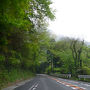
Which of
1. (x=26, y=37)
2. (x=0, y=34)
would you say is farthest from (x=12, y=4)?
(x=26, y=37)

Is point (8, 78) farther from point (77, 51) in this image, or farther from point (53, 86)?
point (77, 51)

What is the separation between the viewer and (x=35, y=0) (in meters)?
13.5

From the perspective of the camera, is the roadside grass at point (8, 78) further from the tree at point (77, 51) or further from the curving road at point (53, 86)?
the tree at point (77, 51)

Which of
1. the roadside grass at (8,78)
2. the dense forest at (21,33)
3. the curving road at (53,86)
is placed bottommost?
the curving road at (53,86)

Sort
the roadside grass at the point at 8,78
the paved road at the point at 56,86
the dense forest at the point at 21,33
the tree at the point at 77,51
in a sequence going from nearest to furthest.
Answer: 1. the dense forest at the point at 21,33
2. the paved road at the point at 56,86
3. the roadside grass at the point at 8,78
4. the tree at the point at 77,51

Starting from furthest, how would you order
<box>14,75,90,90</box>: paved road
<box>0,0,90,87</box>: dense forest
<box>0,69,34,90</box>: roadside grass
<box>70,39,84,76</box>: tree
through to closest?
<box>70,39,84,76</box>: tree
<box>0,69,34,90</box>: roadside grass
<box>14,75,90,90</box>: paved road
<box>0,0,90,87</box>: dense forest

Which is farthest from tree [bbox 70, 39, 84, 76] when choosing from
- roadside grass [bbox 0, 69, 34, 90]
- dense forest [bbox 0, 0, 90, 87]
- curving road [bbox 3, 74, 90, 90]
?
roadside grass [bbox 0, 69, 34, 90]

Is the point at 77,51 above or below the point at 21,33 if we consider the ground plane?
above

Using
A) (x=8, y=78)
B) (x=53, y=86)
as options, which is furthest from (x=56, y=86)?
(x=8, y=78)

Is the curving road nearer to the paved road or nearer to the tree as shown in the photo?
the paved road

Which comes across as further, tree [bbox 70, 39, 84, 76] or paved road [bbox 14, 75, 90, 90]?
tree [bbox 70, 39, 84, 76]

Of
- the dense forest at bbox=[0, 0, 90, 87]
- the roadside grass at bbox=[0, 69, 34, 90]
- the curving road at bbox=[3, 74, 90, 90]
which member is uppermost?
the dense forest at bbox=[0, 0, 90, 87]

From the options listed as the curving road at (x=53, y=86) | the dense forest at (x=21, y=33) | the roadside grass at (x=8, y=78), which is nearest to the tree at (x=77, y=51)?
the dense forest at (x=21, y=33)

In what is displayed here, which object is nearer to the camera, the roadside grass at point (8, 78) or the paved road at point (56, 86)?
the paved road at point (56, 86)
